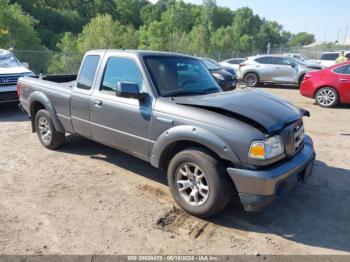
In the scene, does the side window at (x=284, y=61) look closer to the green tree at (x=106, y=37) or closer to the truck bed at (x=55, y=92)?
the truck bed at (x=55, y=92)

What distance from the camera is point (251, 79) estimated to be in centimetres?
1720

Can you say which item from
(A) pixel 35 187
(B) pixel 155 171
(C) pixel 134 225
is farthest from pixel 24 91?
(C) pixel 134 225

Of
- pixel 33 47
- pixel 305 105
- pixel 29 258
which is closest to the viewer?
pixel 29 258

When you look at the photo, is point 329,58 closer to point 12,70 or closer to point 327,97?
point 327,97

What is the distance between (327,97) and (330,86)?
14.7 inches

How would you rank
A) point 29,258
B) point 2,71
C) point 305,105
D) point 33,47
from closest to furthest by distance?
point 29,258, point 2,71, point 305,105, point 33,47

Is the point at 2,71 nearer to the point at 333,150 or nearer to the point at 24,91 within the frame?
the point at 24,91

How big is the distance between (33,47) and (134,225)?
25897 millimetres

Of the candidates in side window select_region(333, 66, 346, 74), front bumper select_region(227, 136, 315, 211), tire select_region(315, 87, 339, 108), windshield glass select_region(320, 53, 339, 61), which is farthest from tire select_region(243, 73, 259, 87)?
front bumper select_region(227, 136, 315, 211)

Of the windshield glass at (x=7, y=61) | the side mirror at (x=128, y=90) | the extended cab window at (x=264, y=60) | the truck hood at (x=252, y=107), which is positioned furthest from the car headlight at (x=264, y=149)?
the extended cab window at (x=264, y=60)

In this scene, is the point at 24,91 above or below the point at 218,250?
above

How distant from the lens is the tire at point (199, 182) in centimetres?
368

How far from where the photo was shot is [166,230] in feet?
12.3

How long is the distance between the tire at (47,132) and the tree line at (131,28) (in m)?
12.8
